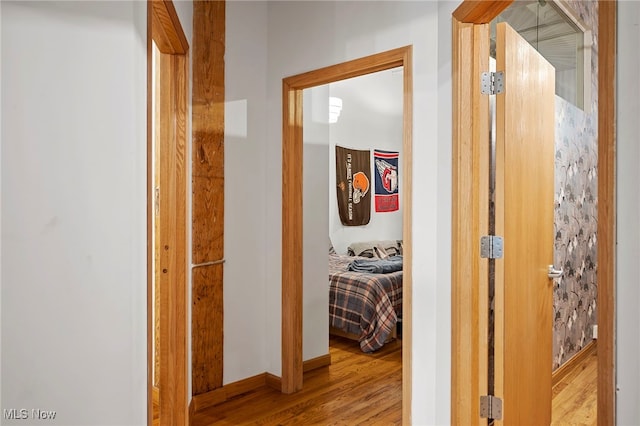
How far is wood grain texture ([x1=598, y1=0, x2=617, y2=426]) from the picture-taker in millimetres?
1014

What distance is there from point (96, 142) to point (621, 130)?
4.39ft

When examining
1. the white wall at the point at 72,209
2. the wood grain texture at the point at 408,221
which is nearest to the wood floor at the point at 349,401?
the wood grain texture at the point at 408,221

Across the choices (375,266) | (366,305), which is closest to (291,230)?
(366,305)

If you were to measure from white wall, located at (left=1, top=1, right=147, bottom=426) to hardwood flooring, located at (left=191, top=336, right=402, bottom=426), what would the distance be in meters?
1.45

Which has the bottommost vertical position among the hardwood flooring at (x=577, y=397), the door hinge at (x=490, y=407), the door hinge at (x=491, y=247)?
the hardwood flooring at (x=577, y=397)

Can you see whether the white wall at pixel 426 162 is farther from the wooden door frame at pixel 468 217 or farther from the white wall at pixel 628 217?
the white wall at pixel 628 217

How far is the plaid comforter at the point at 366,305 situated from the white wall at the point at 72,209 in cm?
275

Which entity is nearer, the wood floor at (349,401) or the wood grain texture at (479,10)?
the wood grain texture at (479,10)

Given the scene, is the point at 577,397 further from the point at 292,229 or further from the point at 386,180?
the point at 386,180

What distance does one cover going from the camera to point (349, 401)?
9.32 ft

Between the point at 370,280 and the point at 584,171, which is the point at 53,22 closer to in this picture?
the point at 370,280

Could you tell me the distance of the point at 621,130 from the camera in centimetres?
101

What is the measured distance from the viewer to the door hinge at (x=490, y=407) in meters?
1.94

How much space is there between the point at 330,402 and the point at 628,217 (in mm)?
2288
